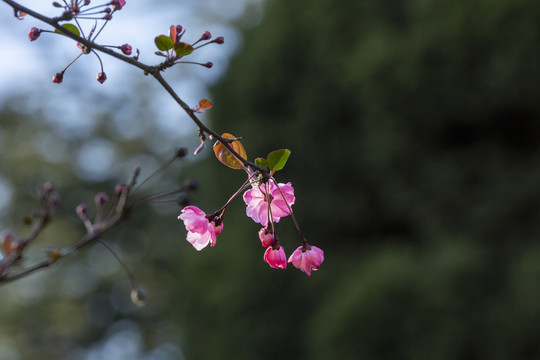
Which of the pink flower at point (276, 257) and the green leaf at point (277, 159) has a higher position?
the green leaf at point (277, 159)

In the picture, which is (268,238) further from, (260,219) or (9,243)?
(9,243)

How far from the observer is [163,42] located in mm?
753

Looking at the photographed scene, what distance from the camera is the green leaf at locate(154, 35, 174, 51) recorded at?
74cm

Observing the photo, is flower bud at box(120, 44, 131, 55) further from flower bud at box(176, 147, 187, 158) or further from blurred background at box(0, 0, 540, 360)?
blurred background at box(0, 0, 540, 360)

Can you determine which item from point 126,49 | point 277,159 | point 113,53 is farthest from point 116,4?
point 277,159

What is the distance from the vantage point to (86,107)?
925cm

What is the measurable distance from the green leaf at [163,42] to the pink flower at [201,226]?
25cm

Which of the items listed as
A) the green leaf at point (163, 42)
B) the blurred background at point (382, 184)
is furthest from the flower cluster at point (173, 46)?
the blurred background at point (382, 184)

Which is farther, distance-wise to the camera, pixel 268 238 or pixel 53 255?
pixel 268 238

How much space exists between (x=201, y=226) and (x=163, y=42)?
28 centimetres

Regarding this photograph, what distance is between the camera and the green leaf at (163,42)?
2.44 ft

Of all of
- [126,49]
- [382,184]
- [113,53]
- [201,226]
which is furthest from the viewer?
[382,184]

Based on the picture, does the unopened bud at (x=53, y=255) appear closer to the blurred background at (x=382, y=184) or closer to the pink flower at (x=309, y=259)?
the pink flower at (x=309, y=259)

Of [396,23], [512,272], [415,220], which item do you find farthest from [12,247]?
[396,23]
